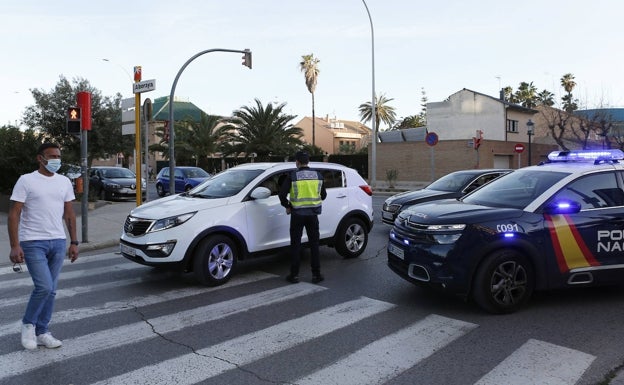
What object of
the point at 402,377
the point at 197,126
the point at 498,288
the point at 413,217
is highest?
the point at 197,126

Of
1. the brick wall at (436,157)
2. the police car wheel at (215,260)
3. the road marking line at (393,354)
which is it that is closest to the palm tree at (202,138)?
the brick wall at (436,157)

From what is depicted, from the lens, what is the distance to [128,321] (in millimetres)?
5207

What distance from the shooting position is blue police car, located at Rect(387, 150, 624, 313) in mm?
5184

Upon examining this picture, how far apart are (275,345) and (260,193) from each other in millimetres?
2779

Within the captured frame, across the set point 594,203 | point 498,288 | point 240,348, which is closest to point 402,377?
point 240,348

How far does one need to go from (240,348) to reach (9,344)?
2117 mm

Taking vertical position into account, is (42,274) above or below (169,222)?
below

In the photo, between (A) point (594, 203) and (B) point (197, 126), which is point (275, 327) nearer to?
(A) point (594, 203)

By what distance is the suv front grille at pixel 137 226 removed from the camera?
6.44m

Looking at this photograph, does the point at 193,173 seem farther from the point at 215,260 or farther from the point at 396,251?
the point at 396,251

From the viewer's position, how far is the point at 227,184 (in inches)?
294

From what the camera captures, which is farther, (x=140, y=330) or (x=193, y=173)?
(x=193, y=173)

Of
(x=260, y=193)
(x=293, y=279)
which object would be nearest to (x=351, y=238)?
(x=293, y=279)

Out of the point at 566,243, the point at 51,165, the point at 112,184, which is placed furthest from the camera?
the point at 112,184
